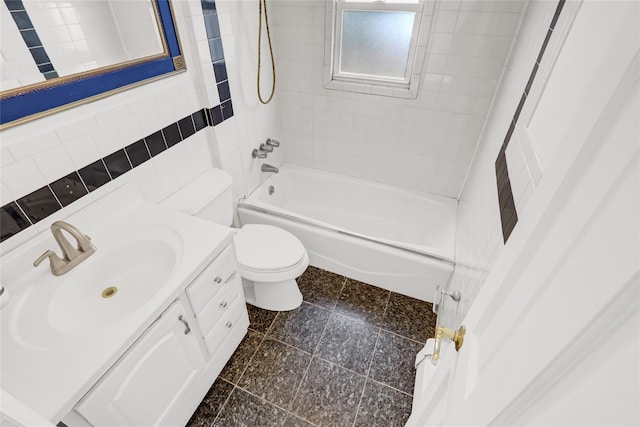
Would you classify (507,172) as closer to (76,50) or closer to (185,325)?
(185,325)

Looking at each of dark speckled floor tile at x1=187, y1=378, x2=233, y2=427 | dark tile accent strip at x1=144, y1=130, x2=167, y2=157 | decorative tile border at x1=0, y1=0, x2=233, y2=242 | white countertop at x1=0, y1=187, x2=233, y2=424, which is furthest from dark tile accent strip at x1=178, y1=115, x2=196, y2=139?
dark speckled floor tile at x1=187, y1=378, x2=233, y2=427

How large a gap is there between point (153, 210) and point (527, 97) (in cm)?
156

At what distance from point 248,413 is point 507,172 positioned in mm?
1528

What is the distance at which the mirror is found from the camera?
966 millimetres

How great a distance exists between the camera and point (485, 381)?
51 centimetres

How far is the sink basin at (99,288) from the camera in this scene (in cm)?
89

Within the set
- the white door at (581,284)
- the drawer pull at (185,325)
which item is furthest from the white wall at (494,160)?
the drawer pull at (185,325)

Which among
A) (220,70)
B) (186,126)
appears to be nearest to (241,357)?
(186,126)

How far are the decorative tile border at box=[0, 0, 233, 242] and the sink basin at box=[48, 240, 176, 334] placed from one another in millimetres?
224

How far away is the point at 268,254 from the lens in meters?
1.72

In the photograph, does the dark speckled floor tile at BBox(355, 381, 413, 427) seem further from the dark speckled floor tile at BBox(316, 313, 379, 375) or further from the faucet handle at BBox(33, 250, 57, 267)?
the faucet handle at BBox(33, 250, 57, 267)

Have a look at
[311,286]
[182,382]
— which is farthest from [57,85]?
[311,286]

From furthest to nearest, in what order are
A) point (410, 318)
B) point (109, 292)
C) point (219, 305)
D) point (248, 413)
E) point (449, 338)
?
point (410, 318) < point (248, 413) < point (219, 305) < point (109, 292) < point (449, 338)

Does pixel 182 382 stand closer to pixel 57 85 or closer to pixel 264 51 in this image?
pixel 57 85
